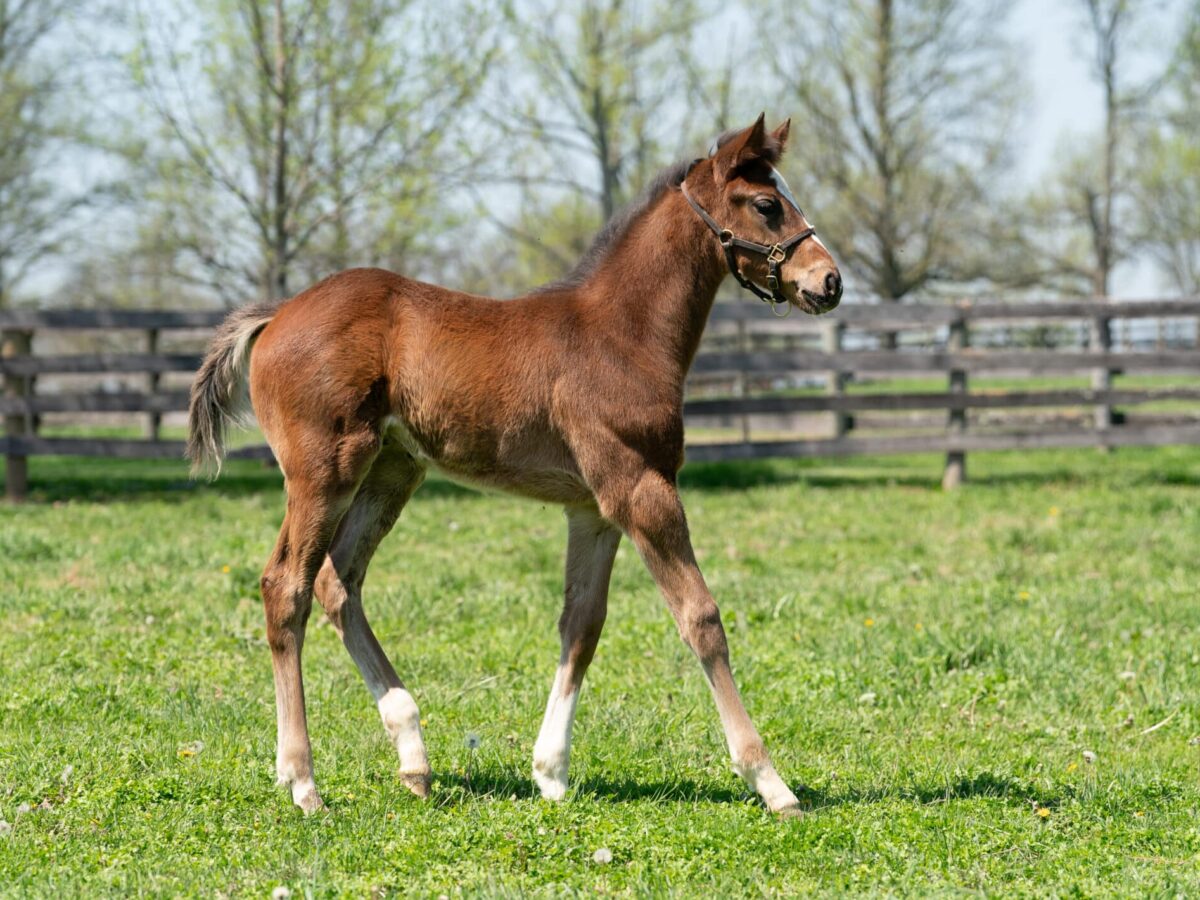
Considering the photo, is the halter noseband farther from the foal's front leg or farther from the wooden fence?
the wooden fence

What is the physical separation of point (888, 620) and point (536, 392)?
320cm

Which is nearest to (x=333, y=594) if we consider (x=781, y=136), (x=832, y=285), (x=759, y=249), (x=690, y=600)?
(x=690, y=600)

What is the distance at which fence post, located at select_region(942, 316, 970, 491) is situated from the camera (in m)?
12.8

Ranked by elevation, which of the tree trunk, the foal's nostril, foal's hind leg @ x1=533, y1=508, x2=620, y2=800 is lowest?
foal's hind leg @ x1=533, y1=508, x2=620, y2=800

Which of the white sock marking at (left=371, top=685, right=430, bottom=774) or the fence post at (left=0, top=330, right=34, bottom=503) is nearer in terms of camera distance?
the white sock marking at (left=371, top=685, right=430, bottom=774)

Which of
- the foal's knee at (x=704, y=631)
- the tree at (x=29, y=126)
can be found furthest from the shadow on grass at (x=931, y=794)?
the tree at (x=29, y=126)

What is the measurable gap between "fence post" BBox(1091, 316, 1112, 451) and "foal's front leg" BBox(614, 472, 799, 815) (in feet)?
34.5

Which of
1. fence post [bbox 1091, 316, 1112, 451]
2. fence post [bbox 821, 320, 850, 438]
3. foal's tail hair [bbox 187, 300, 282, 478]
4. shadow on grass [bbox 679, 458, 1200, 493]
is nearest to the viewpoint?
foal's tail hair [bbox 187, 300, 282, 478]

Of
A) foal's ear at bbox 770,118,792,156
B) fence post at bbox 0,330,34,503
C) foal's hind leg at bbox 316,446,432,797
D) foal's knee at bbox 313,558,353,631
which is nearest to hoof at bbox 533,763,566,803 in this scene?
foal's hind leg at bbox 316,446,432,797

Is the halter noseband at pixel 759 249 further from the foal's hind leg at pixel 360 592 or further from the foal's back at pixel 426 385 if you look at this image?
the foal's hind leg at pixel 360 592

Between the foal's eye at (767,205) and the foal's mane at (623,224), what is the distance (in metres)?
0.40

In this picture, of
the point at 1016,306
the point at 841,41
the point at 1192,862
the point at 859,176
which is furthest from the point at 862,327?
the point at 859,176

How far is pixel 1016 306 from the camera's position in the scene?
43.7 ft

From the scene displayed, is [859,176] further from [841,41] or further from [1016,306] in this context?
[1016,306]
